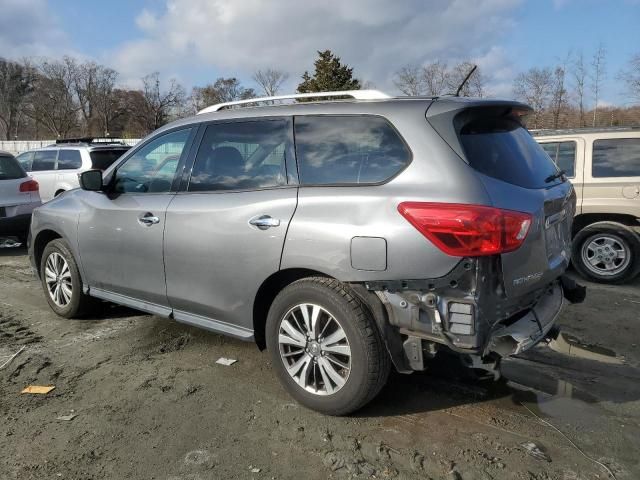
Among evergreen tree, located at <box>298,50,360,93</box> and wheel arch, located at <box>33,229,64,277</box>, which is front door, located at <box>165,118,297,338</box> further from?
evergreen tree, located at <box>298,50,360,93</box>

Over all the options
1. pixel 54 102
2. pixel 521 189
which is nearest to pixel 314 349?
pixel 521 189

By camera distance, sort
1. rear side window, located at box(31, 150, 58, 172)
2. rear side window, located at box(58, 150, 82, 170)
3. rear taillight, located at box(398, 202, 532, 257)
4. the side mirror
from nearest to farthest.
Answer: rear taillight, located at box(398, 202, 532, 257)
the side mirror
rear side window, located at box(58, 150, 82, 170)
rear side window, located at box(31, 150, 58, 172)

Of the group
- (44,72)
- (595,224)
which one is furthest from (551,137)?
(44,72)

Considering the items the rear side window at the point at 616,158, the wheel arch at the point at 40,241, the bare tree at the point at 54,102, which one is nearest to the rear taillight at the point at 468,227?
the wheel arch at the point at 40,241

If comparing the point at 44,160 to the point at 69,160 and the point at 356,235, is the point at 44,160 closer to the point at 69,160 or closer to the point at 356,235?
the point at 69,160

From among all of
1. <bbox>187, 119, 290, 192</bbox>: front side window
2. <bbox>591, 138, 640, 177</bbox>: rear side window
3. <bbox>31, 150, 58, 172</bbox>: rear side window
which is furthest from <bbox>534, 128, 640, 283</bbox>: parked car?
<bbox>31, 150, 58, 172</bbox>: rear side window

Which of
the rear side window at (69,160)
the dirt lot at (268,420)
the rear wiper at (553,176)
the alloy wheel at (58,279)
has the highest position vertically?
the rear side window at (69,160)

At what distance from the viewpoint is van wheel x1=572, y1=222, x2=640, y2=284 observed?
6.50m

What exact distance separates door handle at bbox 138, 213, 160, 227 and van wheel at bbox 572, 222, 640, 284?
17.0 feet

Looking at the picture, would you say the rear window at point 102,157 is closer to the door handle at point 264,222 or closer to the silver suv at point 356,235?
the silver suv at point 356,235

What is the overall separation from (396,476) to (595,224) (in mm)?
5145

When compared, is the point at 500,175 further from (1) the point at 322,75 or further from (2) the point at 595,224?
(1) the point at 322,75

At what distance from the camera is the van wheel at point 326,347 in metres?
3.05

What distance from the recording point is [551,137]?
7.08 meters
